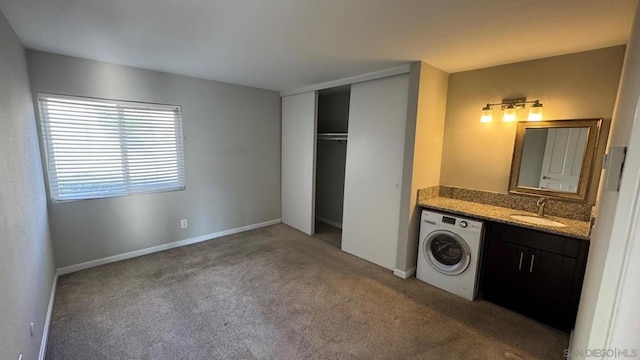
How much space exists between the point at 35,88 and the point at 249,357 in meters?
3.30

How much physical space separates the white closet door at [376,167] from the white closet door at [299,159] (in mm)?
832

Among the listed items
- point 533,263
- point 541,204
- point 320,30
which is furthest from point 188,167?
point 541,204

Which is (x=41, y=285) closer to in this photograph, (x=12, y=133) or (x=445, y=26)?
(x=12, y=133)

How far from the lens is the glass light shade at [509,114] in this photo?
107 inches

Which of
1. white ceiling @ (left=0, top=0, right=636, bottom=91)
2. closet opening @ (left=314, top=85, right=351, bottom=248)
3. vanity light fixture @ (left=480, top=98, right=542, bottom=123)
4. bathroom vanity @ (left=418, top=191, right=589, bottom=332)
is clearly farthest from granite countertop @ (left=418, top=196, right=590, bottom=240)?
closet opening @ (left=314, top=85, right=351, bottom=248)

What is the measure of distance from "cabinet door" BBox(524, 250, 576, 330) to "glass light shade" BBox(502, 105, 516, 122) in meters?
1.33

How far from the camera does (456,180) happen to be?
328 cm

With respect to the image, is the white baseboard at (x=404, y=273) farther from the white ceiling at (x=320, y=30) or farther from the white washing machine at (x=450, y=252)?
the white ceiling at (x=320, y=30)

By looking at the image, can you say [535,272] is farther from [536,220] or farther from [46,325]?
[46,325]

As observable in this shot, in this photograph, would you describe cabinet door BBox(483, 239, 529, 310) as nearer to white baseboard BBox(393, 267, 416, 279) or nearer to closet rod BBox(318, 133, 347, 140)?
white baseboard BBox(393, 267, 416, 279)

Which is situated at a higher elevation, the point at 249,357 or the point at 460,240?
the point at 460,240

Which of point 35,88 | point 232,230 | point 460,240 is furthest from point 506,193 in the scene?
point 35,88

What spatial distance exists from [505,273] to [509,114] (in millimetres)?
1597

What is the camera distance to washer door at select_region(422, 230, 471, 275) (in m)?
2.71
